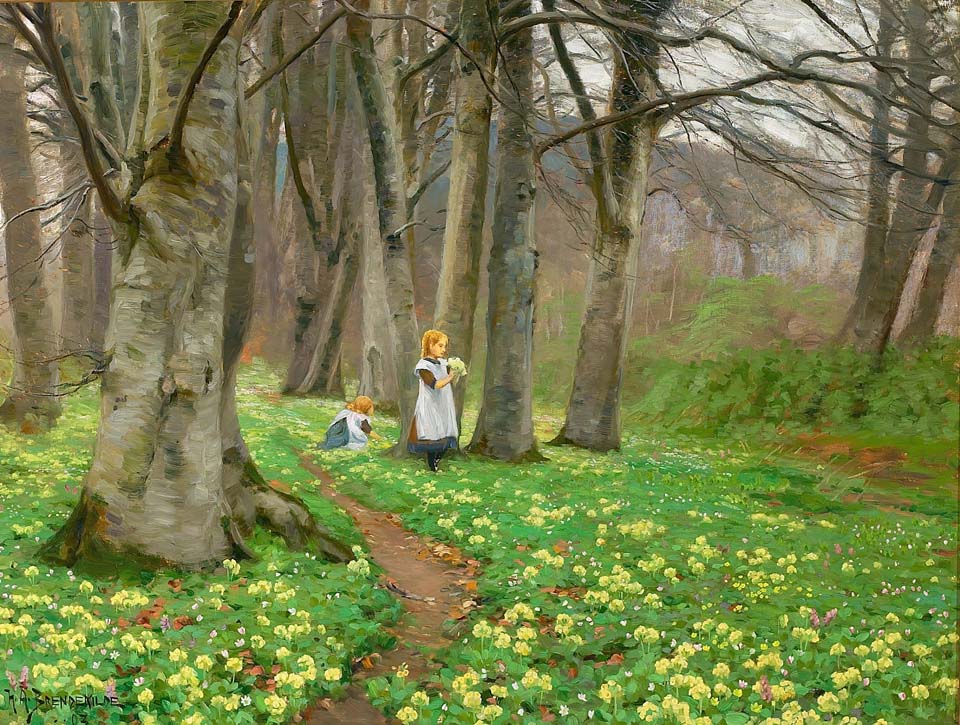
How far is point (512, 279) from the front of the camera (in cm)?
607

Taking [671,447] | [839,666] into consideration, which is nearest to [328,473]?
[671,447]

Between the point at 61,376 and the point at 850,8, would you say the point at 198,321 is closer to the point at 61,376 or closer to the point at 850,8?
the point at 61,376

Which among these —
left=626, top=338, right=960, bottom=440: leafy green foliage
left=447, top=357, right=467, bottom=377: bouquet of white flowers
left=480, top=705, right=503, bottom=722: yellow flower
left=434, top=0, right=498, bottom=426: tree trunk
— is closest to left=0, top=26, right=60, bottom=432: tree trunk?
left=447, top=357, right=467, bottom=377: bouquet of white flowers

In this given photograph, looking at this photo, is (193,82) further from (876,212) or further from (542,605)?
(876,212)

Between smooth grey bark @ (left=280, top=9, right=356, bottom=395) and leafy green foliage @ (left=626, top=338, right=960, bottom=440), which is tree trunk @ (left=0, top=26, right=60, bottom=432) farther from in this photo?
leafy green foliage @ (left=626, top=338, right=960, bottom=440)

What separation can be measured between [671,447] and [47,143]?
169 inches

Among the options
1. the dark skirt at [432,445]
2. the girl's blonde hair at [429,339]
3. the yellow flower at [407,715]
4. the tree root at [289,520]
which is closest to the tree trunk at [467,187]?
the girl's blonde hair at [429,339]

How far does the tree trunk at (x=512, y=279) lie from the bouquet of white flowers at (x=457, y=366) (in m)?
0.22

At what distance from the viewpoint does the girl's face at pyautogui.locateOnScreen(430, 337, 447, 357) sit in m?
5.42

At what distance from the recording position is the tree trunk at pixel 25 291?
439cm

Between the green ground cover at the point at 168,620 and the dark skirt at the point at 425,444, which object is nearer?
the green ground cover at the point at 168,620

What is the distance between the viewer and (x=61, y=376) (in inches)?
164

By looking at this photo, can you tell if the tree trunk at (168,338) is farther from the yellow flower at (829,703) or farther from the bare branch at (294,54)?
the yellow flower at (829,703)

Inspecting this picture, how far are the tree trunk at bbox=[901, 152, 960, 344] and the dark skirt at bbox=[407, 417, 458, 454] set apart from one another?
2.92 metres
